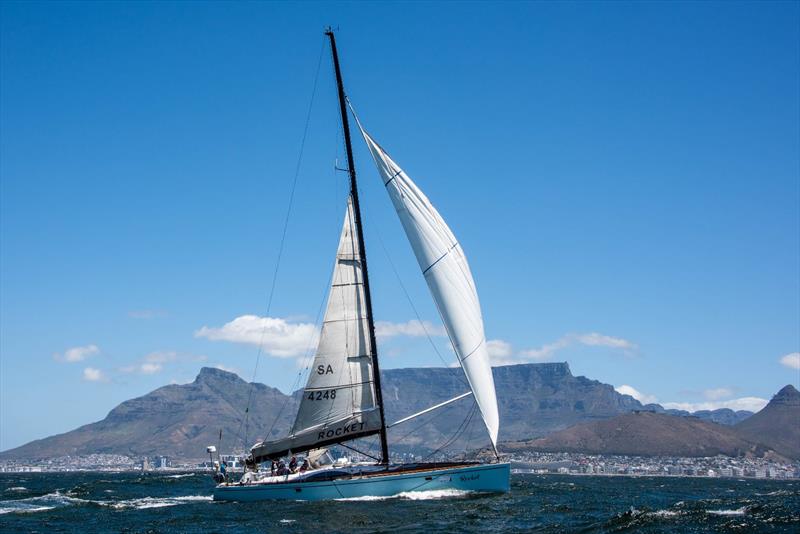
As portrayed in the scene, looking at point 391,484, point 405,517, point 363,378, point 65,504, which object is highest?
point 363,378

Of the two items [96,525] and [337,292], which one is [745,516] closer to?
[337,292]

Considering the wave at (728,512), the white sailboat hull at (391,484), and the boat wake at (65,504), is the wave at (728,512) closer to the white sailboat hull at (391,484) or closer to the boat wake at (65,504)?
the white sailboat hull at (391,484)

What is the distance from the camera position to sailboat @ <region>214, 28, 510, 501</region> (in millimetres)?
44969

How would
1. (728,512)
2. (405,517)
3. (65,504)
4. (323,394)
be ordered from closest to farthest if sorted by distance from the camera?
(405,517) < (728,512) < (323,394) < (65,504)

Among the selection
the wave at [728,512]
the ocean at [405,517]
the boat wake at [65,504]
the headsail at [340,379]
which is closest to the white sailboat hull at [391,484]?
the ocean at [405,517]

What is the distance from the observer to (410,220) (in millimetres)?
46656

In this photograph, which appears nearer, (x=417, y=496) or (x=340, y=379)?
(x=417, y=496)

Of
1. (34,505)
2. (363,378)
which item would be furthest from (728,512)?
(34,505)

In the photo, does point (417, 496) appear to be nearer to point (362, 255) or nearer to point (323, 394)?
point (323, 394)

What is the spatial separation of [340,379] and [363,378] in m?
1.34

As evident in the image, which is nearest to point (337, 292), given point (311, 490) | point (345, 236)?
point (345, 236)

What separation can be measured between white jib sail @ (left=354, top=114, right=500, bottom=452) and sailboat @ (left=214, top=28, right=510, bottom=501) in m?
0.06

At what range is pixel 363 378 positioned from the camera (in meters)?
48.2

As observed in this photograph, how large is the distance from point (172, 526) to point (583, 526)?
63.1ft
